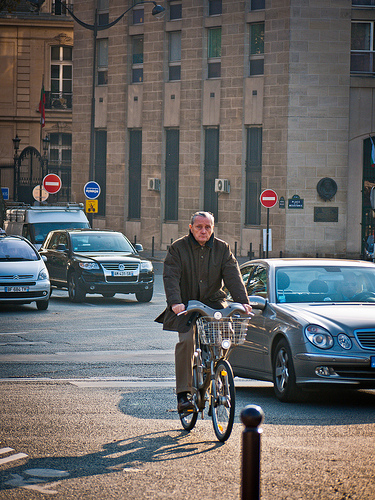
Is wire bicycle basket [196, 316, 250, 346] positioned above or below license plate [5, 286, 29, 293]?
above

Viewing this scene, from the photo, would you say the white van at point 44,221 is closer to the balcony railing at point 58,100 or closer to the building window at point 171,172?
the building window at point 171,172

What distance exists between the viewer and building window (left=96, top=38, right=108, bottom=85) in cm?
4766

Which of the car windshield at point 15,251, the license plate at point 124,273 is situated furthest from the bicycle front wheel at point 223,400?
the license plate at point 124,273

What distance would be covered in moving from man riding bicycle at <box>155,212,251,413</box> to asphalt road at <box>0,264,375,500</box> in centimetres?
59

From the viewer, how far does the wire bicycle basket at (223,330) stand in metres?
6.81

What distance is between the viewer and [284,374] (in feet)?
29.5

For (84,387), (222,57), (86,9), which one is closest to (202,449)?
(84,387)

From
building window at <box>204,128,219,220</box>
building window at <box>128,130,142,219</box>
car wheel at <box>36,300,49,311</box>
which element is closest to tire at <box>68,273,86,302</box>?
car wheel at <box>36,300,49,311</box>

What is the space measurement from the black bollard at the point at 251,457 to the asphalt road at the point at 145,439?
180 cm

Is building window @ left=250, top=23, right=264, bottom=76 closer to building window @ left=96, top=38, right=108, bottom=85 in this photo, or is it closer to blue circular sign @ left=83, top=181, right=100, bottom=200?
building window @ left=96, top=38, right=108, bottom=85

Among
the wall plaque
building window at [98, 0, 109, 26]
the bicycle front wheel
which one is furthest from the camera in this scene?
building window at [98, 0, 109, 26]

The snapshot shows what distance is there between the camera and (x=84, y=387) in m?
9.76

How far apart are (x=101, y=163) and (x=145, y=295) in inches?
1081

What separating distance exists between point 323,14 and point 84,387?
31990mm
